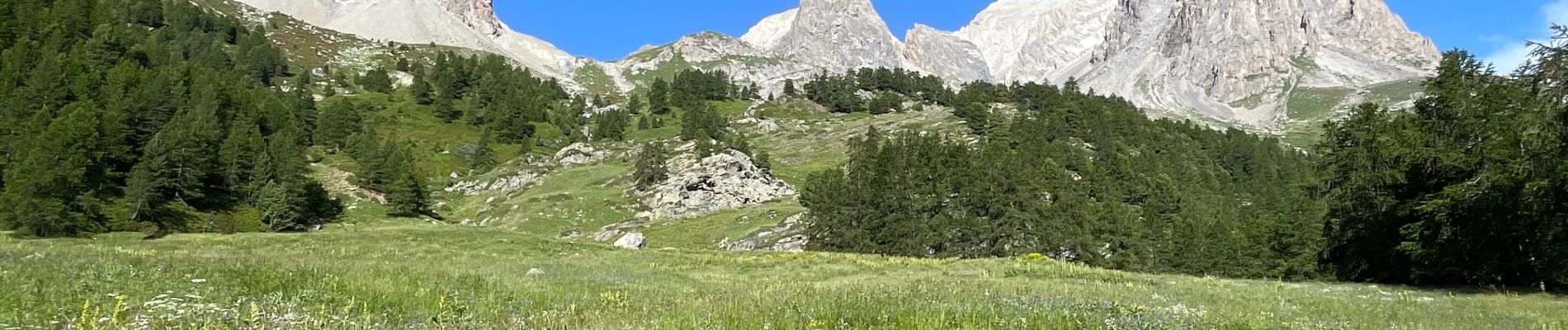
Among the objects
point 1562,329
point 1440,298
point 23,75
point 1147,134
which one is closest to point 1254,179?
point 1147,134

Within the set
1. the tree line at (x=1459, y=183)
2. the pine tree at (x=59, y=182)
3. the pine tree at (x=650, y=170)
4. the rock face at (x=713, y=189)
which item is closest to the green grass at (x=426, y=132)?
the pine tree at (x=650, y=170)

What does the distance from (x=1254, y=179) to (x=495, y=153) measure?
149 m

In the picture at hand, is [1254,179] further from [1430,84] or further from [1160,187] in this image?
[1430,84]

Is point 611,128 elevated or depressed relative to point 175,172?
elevated

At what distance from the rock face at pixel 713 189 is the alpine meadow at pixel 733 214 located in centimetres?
43

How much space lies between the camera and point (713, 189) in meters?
105

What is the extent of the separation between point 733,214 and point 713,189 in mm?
10637

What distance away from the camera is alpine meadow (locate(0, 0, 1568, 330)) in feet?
34.6

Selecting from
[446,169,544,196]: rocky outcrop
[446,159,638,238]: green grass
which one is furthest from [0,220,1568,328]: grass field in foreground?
[446,169,544,196]: rocky outcrop

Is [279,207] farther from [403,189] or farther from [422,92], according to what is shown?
[422,92]

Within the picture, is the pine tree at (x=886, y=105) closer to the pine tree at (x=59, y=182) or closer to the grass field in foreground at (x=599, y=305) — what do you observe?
the pine tree at (x=59, y=182)

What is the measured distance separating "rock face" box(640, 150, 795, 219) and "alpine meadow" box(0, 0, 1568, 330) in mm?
430

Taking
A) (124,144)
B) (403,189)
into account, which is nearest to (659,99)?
(403,189)

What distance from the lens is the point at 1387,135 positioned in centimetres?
4212
